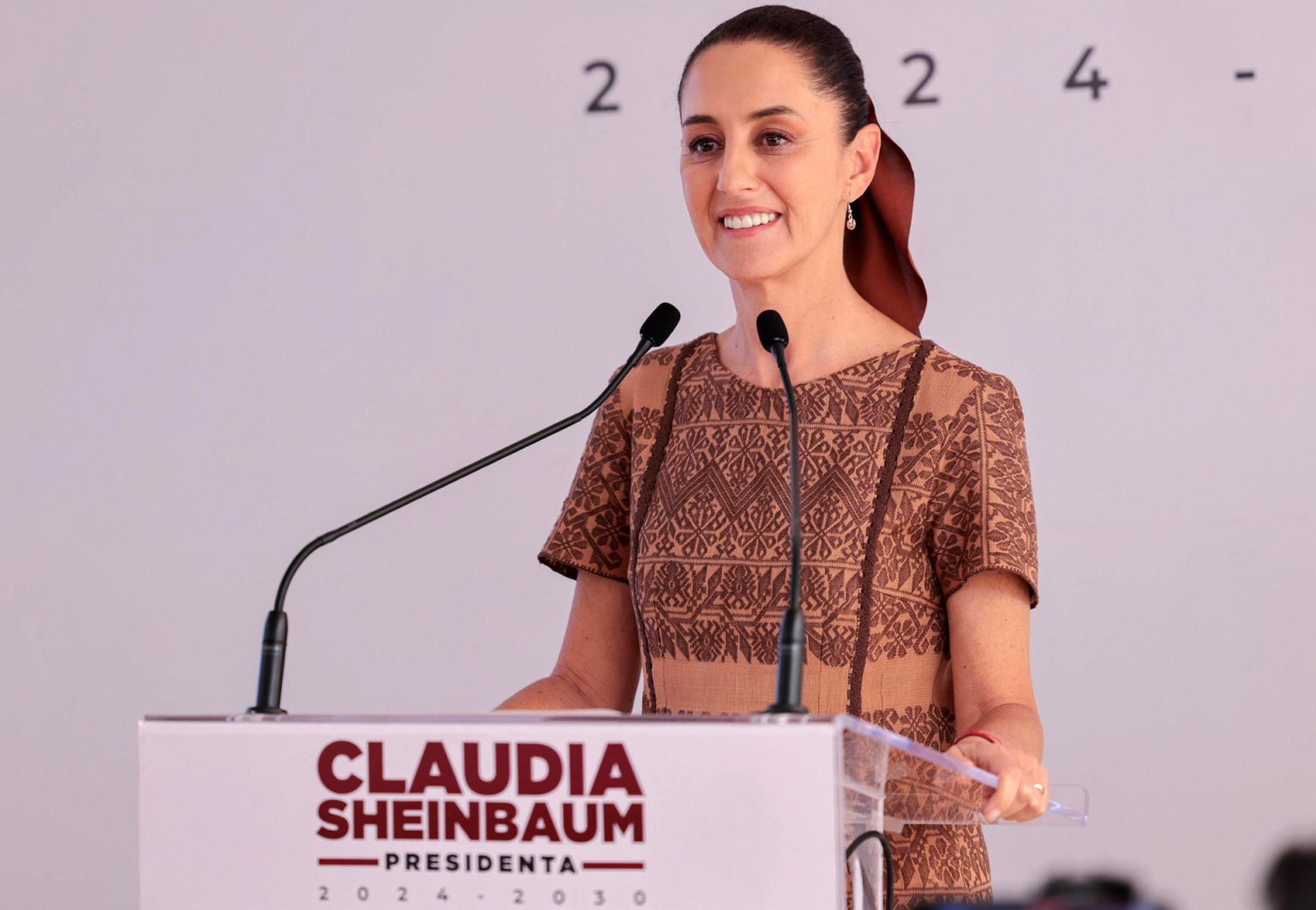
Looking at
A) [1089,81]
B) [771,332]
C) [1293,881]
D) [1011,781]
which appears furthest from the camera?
[1089,81]

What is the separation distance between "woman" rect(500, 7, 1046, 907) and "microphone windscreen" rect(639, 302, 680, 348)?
7.5 inches

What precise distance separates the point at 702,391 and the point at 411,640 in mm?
1535

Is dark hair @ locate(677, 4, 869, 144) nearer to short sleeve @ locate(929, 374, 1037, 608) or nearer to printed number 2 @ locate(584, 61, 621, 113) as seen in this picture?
short sleeve @ locate(929, 374, 1037, 608)

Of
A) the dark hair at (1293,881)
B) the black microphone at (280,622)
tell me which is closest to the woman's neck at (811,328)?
the black microphone at (280,622)

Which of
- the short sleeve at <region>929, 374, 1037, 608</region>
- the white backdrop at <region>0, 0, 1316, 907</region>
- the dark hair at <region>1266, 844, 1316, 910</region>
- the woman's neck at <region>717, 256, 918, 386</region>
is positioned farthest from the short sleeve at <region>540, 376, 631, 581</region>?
the dark hair at <region>1266, 844, 1316, 910</region>

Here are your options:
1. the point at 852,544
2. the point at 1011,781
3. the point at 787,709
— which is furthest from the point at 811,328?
the point at 787,709

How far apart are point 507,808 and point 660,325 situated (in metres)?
0.67

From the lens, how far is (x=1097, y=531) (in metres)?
3.00

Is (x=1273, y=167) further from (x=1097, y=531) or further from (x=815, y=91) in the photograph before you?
(x=815, y=91)

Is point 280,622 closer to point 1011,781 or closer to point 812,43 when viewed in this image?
point 1011,781

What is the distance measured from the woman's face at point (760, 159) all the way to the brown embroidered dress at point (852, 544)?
16 cm

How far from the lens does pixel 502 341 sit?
10.9 feet

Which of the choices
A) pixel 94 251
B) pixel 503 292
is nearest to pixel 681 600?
pixel 503 292

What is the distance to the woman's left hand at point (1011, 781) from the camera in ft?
4.32
